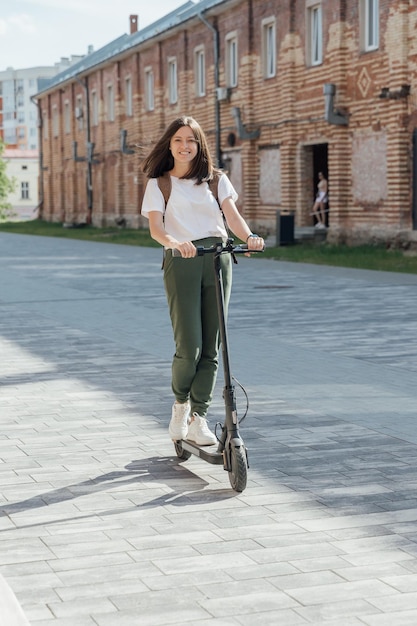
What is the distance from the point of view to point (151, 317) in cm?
1408

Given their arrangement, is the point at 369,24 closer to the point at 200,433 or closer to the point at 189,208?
the point at 189,208

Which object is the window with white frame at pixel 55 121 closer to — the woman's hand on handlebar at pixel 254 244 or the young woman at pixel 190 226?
the young woman at pixel 190 226

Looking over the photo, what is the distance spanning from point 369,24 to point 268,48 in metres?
6.69

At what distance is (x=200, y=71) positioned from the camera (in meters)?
39.9

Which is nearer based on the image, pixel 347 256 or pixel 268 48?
pixel 347 256

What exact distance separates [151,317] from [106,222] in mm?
38703

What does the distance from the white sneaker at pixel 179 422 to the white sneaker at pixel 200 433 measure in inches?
3.1

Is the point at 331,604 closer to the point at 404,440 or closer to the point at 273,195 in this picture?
the point at 404,440

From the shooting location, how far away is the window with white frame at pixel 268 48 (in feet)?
111

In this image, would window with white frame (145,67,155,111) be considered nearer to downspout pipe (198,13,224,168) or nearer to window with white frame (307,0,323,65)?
downspout pipe (198,13,224,168)

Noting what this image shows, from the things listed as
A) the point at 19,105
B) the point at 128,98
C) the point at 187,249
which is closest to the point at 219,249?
the point at 187,249

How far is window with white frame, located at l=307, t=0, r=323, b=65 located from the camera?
30.6 metres

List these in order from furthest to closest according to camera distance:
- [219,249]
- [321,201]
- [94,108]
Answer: [94,108] → [321,201] → [219,249]

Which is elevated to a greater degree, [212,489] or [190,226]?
[190,226]
